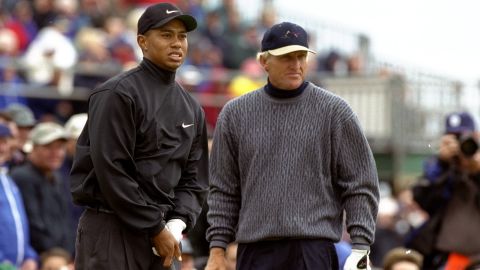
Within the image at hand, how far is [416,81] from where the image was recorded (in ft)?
77.3

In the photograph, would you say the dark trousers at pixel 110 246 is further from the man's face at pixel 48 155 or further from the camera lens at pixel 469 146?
A: the man's face at pixel 48 155

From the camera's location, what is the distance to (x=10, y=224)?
35.4 ft

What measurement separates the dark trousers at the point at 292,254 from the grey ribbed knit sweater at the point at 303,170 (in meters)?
0.07

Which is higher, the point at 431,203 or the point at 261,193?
the point at 261,193

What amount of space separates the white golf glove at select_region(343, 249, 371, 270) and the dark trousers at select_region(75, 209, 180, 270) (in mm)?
1024

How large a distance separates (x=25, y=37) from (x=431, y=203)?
794cm

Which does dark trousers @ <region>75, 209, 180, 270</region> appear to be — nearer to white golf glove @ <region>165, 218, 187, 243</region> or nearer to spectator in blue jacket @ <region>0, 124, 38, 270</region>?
white golf glove @ <region>165, 218, 187, 243</region>

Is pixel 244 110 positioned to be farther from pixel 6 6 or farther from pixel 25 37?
pixel 6 6

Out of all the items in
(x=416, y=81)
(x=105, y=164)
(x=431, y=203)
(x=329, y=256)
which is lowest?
(x=416, y=81)

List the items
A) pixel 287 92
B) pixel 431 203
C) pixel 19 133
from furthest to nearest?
pixel 19 133 < pixel 431 203 < pixel 287 92

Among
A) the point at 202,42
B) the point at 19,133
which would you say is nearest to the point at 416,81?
the point at 202,42

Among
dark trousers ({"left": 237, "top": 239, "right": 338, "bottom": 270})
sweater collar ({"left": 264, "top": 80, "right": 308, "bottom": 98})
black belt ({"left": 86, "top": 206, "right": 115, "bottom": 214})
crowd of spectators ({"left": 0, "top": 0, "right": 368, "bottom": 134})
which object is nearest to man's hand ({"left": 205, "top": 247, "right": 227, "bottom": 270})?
dark trousers ({"left": 237, "top": 239, "right": 338, "bottom": 270})

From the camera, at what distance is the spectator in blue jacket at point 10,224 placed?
10.8 meters

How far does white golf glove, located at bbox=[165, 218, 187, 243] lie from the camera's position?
732 centimetres
